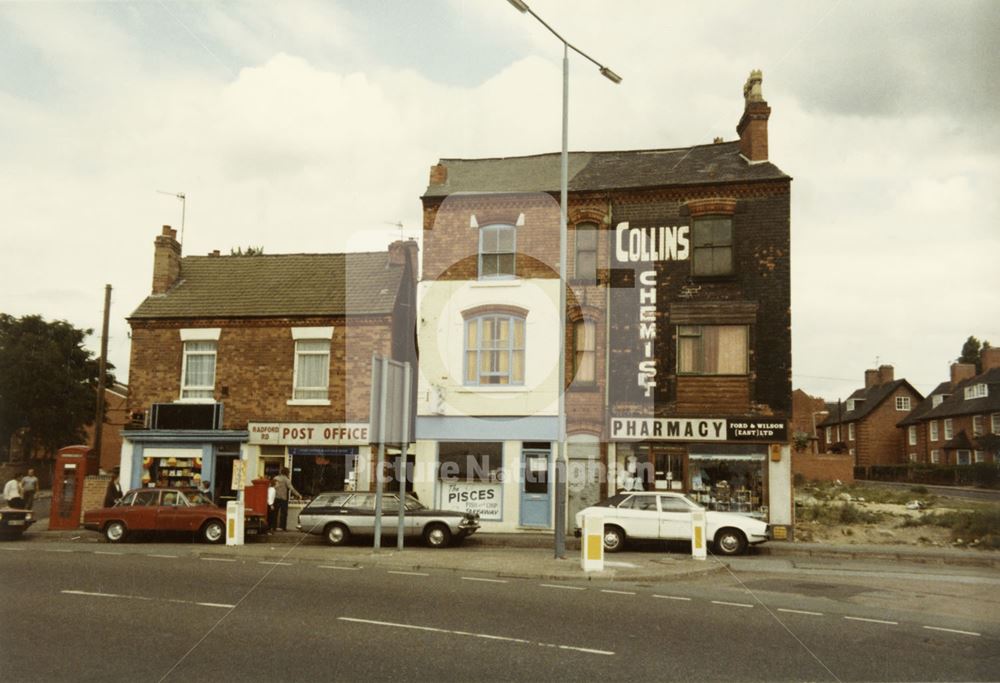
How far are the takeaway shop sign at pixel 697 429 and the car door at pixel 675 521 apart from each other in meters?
4.21

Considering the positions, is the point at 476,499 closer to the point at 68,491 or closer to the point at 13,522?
the point at 68,491

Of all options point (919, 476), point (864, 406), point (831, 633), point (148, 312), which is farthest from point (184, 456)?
point (864, 406)

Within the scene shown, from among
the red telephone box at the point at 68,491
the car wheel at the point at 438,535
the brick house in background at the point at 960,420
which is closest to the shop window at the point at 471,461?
the car wheel at the point at 438,535

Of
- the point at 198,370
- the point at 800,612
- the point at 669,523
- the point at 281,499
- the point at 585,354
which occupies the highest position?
the point at 585,354

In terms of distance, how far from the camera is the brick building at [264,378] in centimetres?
2550

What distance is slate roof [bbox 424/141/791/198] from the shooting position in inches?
970

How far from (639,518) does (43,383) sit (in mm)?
37339

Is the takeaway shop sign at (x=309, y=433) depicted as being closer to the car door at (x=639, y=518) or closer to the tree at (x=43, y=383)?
the car door at (x=639, y=518)

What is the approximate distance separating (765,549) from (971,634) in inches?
428

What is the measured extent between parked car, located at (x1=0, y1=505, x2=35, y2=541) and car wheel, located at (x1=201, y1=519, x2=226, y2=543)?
562 centimetres

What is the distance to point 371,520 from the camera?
20469 mm

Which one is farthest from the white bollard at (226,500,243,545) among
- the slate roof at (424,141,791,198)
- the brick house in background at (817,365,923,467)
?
the brick house in background at (817,365,923,467)

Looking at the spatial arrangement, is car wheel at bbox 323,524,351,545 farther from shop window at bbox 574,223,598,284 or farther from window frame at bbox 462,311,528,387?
shop window at bbox 574,223,598,284

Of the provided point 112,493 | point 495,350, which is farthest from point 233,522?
point 495,350
